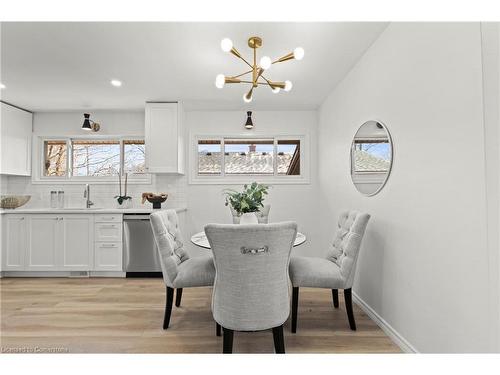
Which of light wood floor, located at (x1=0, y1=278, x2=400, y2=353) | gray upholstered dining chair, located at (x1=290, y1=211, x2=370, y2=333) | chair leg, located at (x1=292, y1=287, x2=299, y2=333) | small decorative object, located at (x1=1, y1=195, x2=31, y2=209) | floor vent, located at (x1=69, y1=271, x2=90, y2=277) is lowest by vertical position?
light wood floor, located at (x1=0, y1=278, x2=400, y2=353)

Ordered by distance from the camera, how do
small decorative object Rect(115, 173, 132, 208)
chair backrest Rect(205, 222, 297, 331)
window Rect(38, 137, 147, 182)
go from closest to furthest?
chair backrest Rect(205, 222, 297, 331) < small decorative object Rect(115, 173, 132, 208) < window Rect(38, 137, 147, 182)

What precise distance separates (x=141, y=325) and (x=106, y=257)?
1699 mm

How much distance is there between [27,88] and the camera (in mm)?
3473

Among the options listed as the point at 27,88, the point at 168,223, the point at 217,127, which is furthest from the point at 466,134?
the point at 27,88

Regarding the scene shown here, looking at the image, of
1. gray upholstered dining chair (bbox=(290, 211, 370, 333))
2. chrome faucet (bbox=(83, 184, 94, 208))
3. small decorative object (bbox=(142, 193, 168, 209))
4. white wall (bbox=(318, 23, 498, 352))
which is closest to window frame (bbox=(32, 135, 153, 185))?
chrome faucet (bbox=(83, 184, 94, 208))

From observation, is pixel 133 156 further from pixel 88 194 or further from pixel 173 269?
pixel 173 269

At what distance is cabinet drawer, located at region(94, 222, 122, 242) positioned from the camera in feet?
12.2

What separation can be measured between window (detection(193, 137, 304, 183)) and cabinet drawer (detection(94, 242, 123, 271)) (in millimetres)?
1672

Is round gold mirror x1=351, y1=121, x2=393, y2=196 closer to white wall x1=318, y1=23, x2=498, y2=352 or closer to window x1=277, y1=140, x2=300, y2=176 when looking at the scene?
white wall x1=318, y1=23, x2=498, y2=352

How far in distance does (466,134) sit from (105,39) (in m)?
2.70

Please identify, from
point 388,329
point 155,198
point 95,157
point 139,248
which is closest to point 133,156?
point 95,157

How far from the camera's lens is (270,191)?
445cm

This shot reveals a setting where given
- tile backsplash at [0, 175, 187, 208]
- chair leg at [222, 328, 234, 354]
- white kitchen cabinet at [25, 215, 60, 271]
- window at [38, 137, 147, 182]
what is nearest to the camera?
chair leg at [222, 328, 234, 354]
